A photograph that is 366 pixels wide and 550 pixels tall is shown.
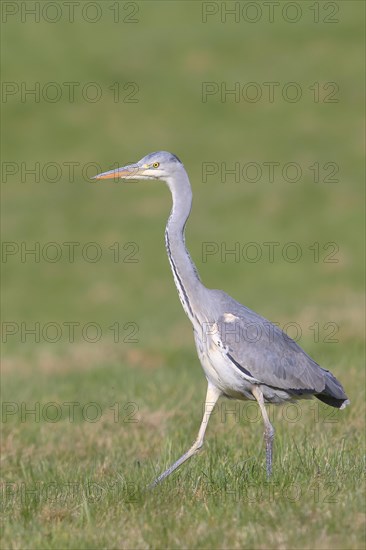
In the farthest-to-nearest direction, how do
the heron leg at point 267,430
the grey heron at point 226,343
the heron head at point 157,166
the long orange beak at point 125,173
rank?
the heron head at point 157,166 < the long orange beak at point 125,173 < the grey heron at point 226,343 < the heron leg at point 267,430

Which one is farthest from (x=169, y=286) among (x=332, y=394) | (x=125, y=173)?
(x=125, y=173)

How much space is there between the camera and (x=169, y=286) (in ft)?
80.6

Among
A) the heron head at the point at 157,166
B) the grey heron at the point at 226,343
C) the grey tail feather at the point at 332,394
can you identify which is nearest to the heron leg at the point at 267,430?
the grey heron at the point at 226,343

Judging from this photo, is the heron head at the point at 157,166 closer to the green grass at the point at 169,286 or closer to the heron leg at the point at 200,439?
the heron leg at the point at 200,439

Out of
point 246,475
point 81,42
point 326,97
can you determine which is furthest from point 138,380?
point 81,42

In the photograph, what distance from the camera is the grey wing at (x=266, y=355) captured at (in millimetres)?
7866

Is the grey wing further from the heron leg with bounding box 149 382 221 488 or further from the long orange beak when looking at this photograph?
the long orange beak

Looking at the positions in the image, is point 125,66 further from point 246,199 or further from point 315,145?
point 246,199

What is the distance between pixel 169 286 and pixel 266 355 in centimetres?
1653

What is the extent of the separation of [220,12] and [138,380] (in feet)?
112

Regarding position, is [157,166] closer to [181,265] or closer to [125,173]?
[125,173]

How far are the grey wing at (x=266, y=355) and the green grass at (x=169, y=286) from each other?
1.95ft

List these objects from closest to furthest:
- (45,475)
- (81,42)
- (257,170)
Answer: (45,475) < (257,170) < (81,42)

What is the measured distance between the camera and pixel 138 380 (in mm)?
12812
